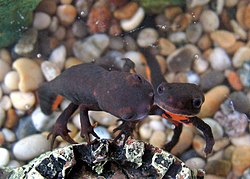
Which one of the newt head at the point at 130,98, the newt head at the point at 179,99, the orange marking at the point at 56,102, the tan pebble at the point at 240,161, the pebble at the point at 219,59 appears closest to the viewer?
the newt head at the point at 130,98

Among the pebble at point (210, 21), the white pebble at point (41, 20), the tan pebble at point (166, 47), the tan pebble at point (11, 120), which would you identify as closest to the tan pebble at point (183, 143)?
the tan pebble at point (166, 47)

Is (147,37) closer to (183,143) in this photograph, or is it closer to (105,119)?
(105,119)

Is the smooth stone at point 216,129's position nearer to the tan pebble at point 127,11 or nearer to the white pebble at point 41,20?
the tan pebble at point 127,11

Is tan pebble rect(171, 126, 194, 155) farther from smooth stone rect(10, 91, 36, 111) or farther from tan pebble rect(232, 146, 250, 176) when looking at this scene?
smooth stone rect(10, 91, 36, 111)

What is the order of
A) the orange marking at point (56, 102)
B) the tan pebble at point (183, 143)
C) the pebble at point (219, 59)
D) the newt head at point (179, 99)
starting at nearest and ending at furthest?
the newt head at point (179, 99) → the tan pebble at point (183, 143) → the orange marking at point (56, 102) → the pebble at point (219, 59)

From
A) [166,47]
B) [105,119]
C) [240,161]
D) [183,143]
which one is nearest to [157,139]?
[183,143]
